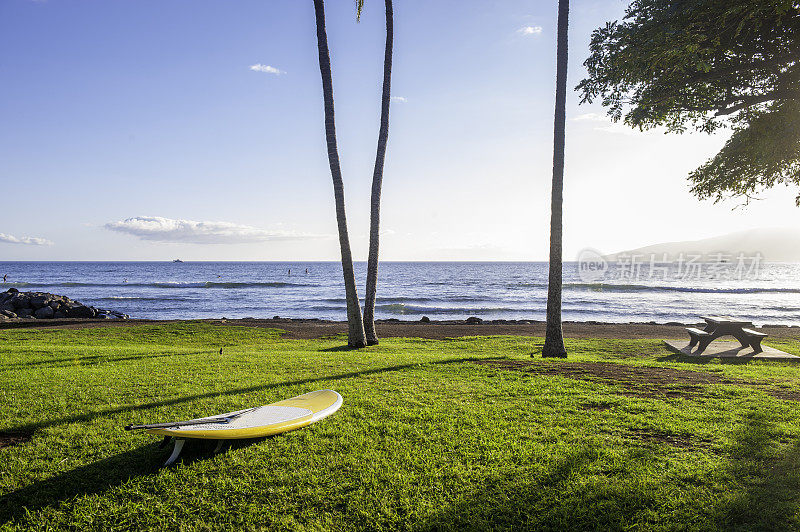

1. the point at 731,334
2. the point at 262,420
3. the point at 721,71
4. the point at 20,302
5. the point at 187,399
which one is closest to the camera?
the point at 262,420

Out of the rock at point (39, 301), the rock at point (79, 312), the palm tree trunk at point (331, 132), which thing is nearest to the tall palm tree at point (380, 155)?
the palm tree trunk at point (331, 132)

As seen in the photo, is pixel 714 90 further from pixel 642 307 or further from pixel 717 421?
pixel 642 307

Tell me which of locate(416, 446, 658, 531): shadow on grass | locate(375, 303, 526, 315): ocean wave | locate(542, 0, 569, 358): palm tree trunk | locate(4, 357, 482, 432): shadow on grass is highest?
locate(542, 0, 569, 358): palm tree trunk

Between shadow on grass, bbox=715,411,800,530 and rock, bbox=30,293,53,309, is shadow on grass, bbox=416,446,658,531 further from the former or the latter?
rock, bbox=30,293,53,309

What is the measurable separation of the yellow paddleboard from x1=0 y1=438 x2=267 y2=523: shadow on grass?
205 millimetres

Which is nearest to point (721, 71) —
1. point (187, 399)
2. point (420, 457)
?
point (420, 457)

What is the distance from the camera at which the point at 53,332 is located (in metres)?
17.8

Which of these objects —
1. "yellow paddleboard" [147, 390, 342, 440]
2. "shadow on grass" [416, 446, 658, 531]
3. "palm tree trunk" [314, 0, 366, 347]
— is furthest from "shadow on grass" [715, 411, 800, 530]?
"palm tree trunk" [314, 0, 366, 347]

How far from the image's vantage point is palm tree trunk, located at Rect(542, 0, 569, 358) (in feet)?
37.1

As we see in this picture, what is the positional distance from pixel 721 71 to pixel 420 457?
29.1 ft

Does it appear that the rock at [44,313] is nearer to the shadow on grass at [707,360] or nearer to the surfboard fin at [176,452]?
the surfboard fin at [176,452]

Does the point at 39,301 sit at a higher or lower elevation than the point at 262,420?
lower

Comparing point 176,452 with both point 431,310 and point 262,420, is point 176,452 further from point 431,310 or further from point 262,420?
point 431,310

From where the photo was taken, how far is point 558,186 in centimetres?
1135
